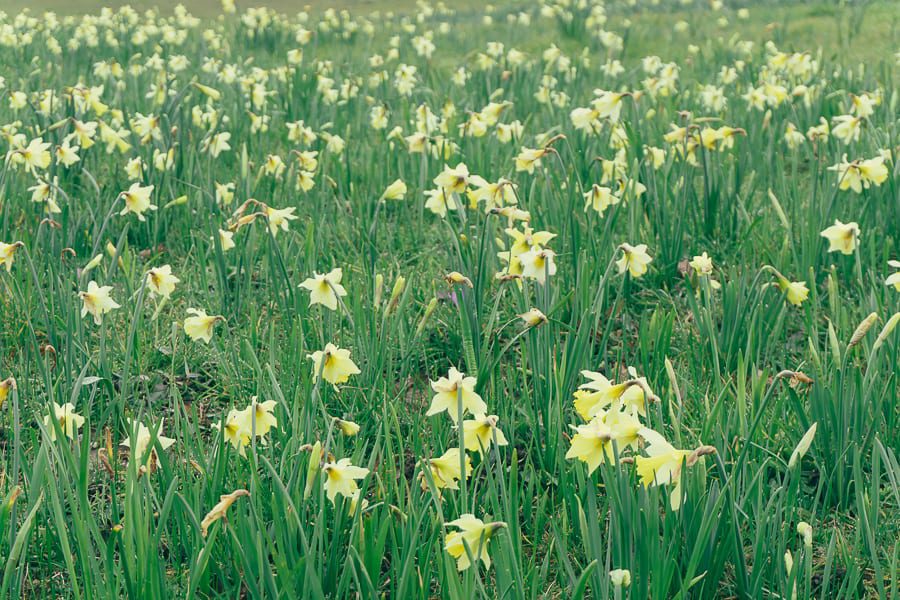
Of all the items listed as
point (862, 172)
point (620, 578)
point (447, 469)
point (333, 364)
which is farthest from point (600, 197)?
point (620, 578)

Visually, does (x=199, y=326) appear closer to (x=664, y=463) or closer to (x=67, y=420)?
(x=67, y=420)

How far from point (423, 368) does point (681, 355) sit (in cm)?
78

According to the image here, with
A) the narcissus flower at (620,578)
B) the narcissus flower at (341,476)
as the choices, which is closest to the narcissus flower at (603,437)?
the narcissus flower at (620,578)

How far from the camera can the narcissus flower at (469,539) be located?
59.9 inches

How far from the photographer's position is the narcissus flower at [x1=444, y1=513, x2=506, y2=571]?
1.52m

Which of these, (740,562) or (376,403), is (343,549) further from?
(740,562)

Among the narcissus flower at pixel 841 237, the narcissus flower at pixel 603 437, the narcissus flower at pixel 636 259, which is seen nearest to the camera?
the narcissus flower at pixel 603 437

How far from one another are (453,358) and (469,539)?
1.34 m

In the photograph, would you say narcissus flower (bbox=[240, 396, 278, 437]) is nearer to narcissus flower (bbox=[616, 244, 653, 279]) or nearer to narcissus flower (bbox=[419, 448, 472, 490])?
narcissus flower (bbox=[419, 448, 472, 490])

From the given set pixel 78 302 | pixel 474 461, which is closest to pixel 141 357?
pixel 78 302

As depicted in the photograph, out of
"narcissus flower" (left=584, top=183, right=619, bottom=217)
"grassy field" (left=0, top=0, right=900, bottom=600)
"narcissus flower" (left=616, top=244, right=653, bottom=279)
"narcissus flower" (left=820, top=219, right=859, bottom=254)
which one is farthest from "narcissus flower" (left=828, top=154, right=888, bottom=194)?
"narcissus flower" (left=616, top=244, right=653, bottom=279)

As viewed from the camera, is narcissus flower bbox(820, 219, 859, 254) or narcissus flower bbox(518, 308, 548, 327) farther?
narcissus flower bbox(820, 219, 859, 254)

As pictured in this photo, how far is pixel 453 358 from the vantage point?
2865mm

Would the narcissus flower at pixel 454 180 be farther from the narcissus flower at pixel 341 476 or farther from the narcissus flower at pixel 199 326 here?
the narcissus flower at pixel 341 476
